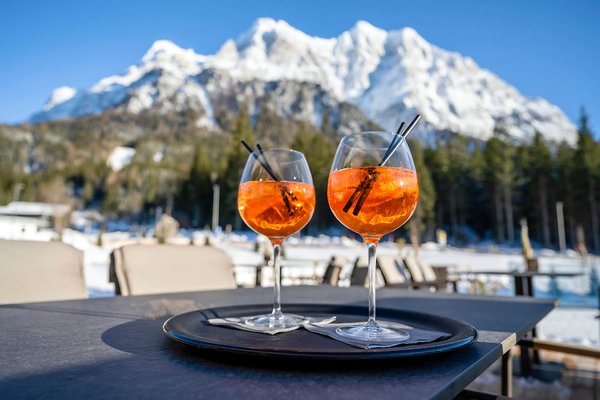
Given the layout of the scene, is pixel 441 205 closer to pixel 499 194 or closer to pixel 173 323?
pixel 499 194

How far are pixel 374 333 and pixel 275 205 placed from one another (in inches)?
13.5

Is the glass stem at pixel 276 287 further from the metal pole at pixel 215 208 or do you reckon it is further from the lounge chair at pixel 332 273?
the metal pole at pixel 215 208

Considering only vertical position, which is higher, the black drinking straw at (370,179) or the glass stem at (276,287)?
the black drinking straw at (370,179)

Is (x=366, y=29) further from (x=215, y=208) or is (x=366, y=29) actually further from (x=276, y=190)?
(x=276, y=190)

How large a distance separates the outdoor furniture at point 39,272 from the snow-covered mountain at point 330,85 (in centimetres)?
8408

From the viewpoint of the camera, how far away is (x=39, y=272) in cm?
128

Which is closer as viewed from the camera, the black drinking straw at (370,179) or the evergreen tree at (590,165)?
the black drinking straw at (370,179)

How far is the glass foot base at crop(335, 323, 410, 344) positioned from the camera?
55cm

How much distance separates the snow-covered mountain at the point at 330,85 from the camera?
312 feet

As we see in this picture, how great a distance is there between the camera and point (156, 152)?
231ft

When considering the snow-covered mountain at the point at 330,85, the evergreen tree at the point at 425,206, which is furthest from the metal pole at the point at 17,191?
the evergreen tree at the point at 425,206

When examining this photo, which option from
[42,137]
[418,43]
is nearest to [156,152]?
[42,137]

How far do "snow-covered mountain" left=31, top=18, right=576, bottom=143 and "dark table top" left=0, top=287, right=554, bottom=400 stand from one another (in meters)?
84.9

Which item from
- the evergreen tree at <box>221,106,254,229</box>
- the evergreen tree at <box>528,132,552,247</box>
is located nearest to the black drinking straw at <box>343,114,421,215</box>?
the evergreen tree at <box>221,106,254,229</box>
